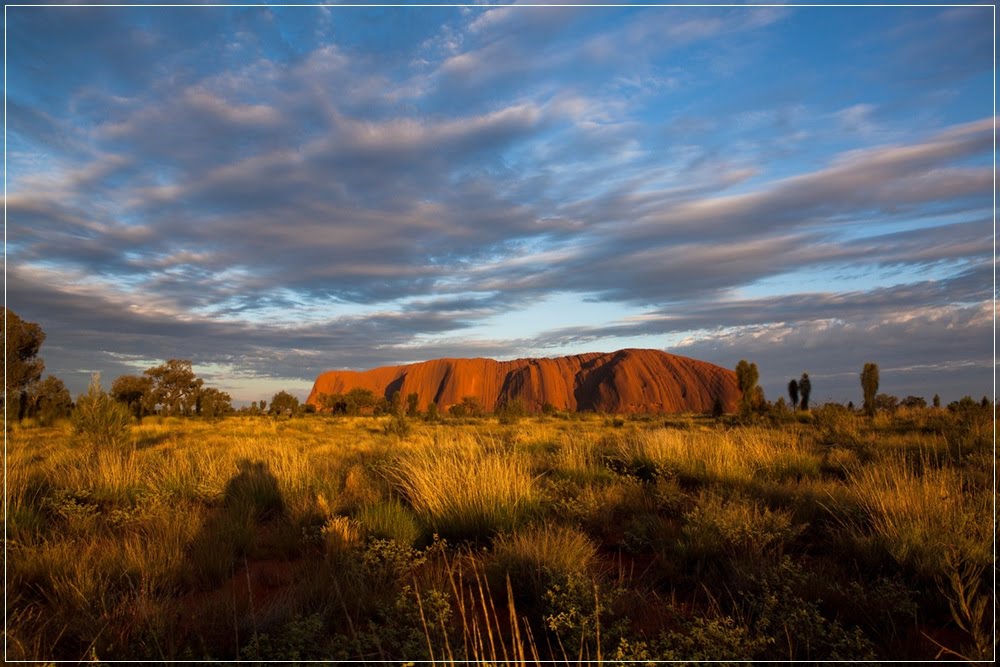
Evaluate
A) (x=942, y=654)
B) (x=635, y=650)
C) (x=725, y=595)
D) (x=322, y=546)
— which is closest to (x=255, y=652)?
(x=635, y=650)

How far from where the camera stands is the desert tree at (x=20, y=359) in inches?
1340

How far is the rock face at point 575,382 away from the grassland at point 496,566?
3517 inches

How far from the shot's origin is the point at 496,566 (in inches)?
191

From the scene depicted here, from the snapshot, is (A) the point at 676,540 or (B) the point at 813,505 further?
(B) the point at 813,505

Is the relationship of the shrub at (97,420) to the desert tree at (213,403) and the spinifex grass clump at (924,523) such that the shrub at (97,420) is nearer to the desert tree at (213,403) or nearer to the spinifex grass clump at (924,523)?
the spinifex grass clump at (924,523)

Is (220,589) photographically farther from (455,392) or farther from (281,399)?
(455,392)

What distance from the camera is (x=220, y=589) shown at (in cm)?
489

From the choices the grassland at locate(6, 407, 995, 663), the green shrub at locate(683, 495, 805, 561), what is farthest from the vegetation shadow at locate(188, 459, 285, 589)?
the green shrub at locate(683, 495, 805, 561)

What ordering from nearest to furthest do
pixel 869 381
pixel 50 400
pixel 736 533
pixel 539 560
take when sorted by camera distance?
pixel 539 560 → pixel 736 533 → pixel 869 381 → pixel 50 400

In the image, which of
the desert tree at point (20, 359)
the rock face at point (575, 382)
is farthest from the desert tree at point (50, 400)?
the rock face at point (575, 382)

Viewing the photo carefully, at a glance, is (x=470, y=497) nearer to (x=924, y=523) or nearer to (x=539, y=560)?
(x=539, y=560)

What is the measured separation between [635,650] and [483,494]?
3.67 meters

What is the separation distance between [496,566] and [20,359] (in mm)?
45295

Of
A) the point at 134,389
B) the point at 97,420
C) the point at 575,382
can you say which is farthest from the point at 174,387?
the point at 575,382
